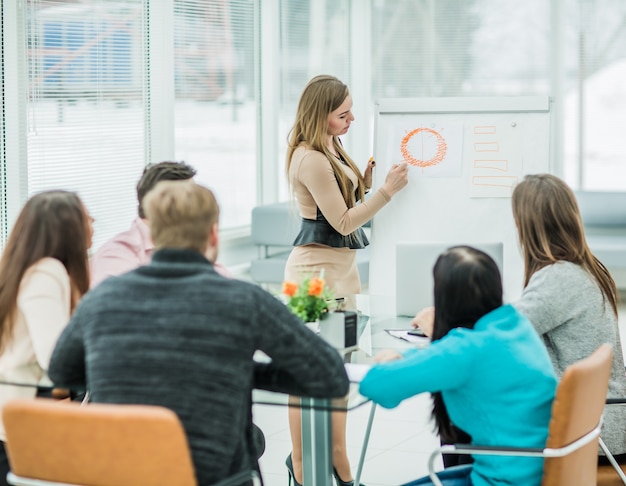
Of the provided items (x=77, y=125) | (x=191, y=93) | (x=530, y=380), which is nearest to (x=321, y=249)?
(x=530, y=380)

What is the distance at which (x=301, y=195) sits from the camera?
11.8 ft

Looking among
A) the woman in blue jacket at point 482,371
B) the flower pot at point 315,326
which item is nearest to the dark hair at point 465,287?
the woman in blue jacket at point 482,371

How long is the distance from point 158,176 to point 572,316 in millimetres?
1378

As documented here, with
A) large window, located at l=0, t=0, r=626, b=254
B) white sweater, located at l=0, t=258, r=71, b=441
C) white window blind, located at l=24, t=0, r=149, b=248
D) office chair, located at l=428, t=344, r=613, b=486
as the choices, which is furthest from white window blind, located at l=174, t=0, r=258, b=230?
office chair, located at l=428, t=344, r=613, b=486

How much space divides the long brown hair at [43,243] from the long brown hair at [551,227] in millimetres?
1236

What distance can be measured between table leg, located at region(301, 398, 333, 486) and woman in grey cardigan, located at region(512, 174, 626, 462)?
2.05ft

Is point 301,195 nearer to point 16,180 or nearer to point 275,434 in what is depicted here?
point 275,434

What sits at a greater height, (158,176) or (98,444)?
(158,176)

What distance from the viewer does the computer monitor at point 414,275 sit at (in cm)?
310

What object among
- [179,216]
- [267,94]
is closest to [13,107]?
[179,216]

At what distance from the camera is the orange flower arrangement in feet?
8.39

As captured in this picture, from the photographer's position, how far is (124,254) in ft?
9.92

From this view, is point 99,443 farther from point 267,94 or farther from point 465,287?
point 267,94

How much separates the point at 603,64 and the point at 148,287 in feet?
25.6
